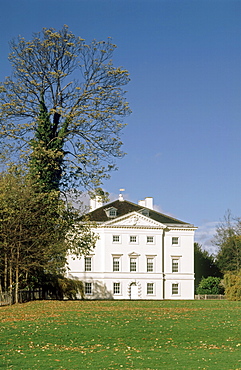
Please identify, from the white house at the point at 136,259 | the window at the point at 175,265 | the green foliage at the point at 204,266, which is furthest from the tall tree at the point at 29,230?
the green foliage at the point at 204,266

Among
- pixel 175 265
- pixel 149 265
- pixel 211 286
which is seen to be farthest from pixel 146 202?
pixel 211 286

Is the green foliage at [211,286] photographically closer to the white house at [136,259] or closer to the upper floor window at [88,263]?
the white house at [136,259]

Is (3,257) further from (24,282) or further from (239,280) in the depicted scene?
(239,280)

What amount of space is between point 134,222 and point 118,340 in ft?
207

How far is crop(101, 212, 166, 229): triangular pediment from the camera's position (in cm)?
8319

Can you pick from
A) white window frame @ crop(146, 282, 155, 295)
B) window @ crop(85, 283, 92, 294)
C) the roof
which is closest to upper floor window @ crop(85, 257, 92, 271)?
window @ crop(85, 283, 92, 294)

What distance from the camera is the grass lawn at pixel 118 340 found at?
16719 mm

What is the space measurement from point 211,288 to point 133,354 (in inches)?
2884

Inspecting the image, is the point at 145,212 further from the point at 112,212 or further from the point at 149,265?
the point at 149,265

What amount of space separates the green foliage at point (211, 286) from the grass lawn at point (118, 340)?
198 ft

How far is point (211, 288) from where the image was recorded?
89.6 metres

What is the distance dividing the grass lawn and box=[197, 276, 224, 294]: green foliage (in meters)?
60.3

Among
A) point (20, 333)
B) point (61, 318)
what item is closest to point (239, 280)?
point (61, 318)

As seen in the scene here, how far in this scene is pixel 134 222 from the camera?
84.1 metres
